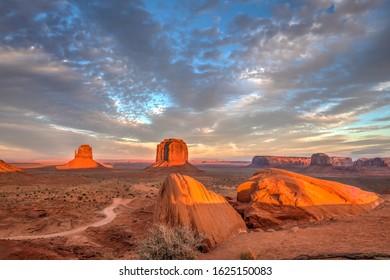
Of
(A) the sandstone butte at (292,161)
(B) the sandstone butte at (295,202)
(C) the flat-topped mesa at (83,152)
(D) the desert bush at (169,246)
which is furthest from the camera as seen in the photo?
(A) the sandstone butte at (292,161)

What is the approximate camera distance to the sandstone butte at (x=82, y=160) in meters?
144

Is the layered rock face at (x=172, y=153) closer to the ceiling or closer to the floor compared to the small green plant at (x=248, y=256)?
closer to the ceiling

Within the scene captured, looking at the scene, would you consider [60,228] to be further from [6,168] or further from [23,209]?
[6,168]

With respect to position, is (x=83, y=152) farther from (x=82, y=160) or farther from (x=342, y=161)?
(x=342, y=161)

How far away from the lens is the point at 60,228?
855 inches

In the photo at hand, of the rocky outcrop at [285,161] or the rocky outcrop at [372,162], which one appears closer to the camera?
the rocky outcrop at [372,162]

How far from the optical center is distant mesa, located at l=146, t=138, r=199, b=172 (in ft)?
412

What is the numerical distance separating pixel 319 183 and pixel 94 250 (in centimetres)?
1493

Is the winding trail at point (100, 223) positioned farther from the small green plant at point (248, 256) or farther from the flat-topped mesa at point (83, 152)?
the flat-topped mesa at point (83, 152)

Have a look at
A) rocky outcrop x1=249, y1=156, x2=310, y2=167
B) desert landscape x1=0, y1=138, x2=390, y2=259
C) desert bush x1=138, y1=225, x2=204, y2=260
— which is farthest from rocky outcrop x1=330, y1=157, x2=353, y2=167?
desert bush x1=138, y1=225, x2=204, y2=260

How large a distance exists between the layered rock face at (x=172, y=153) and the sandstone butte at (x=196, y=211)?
112 meters

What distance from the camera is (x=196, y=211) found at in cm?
1381

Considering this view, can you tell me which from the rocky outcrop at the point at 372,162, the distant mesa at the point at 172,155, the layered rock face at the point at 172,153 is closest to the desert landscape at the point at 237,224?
the distant mesa at the point at 172,155
